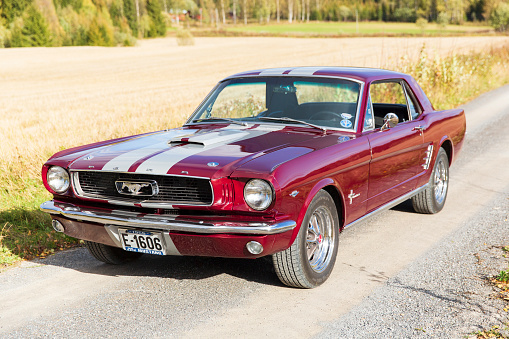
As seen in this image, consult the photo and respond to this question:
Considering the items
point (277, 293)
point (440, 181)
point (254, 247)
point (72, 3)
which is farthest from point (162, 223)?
point (72, 3)

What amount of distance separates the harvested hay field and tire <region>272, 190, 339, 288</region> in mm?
4459

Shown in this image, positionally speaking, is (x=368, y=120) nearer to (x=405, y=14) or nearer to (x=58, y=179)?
(x=58, y=179)

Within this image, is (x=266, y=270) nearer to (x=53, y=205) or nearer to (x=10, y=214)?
(x=53, y=205)

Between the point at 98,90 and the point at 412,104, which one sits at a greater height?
the point at 412,104

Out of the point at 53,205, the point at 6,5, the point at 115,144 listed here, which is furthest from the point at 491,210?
the point at 6,5

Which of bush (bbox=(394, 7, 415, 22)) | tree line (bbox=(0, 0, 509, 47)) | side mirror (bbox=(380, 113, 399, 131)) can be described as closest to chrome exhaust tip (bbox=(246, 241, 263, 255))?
side mirror (bbox=(380, 113, 399, 131))

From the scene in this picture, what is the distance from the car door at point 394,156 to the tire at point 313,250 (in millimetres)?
648

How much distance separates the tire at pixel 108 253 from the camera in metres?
4.73

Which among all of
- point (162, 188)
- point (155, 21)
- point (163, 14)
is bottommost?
point (162, 188)

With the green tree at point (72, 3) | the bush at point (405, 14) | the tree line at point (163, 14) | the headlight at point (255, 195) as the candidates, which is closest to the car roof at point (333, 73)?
the headlight at point (255, 195)

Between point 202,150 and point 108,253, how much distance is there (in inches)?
52.1

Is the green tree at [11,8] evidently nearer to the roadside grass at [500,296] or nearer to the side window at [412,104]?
the side window at [412,104]

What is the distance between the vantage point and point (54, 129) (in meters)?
10.7

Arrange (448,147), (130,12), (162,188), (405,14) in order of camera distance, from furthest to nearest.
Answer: (405,14) → (130,12) → (448,147) → (162,188)
